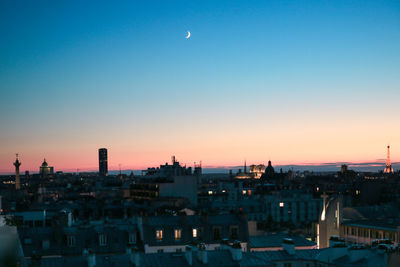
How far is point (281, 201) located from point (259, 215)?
10.2m

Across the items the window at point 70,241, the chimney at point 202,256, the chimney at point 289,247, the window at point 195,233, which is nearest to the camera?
the chimney at point 202,256

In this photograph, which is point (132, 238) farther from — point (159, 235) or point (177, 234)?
point (177, 234)

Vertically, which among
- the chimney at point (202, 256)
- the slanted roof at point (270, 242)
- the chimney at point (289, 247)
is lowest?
the slanted roof at point (270, 242)

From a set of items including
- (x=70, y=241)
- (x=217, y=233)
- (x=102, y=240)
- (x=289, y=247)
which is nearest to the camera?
(x=289, y=247)

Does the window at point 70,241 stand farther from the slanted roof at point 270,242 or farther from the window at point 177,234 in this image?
the slanted roof at point 270,242

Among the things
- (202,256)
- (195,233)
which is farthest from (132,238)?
(202,256)

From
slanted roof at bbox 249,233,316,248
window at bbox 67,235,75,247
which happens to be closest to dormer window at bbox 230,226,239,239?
slanted roof at bbox 249,233,316,248

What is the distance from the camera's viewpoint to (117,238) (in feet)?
178

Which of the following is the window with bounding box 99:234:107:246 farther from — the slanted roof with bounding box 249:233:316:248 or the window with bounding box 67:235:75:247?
the slanted roof with bounding box 249:233:316:248

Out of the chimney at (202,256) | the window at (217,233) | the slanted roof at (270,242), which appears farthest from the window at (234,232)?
the chimney at (202,256)

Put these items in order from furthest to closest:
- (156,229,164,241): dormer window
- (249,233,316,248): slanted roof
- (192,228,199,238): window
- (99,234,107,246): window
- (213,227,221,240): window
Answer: (249,233,316,248): slanted roof → (213,227,221,240): window → (192,228,199,238): window → (156,229,164,241): dormer window → (99,234,107,246): window

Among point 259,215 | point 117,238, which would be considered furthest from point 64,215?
point 259,215

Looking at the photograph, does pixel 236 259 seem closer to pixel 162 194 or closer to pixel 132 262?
pixel 132 262

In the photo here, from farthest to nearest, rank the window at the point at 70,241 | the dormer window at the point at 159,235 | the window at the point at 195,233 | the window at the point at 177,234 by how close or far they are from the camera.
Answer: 1. the window at the point at 195,233
2. the window at the point at 177,234
3. the dormer window at the point at 159,235
4. the window at the point at 70,241
